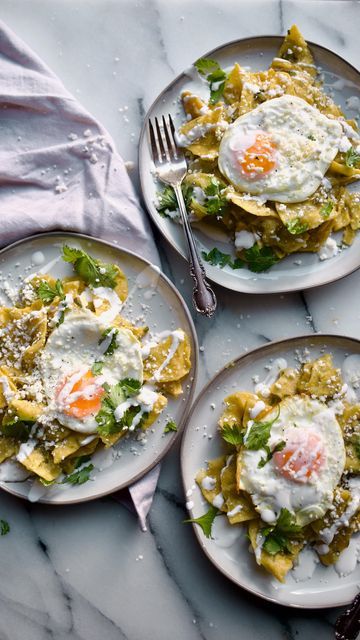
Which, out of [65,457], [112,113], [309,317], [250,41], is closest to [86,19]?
[112,113]

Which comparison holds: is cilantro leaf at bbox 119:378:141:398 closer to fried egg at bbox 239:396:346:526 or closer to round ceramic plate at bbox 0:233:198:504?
round ceramic plate at bbox 0:233:198:504

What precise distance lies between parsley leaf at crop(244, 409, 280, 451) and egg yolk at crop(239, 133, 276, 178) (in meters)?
1.14

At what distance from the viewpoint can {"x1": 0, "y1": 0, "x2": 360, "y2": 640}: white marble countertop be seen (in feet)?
12.2

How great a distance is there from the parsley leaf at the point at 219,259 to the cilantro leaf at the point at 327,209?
44 cm

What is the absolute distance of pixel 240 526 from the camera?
3633 millimetres

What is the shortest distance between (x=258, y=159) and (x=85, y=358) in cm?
122

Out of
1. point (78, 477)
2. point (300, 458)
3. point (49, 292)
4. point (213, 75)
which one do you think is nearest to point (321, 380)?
point (300, 458)

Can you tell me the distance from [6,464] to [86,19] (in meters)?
2.25

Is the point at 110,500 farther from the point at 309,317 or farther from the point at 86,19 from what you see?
the point at 86,19

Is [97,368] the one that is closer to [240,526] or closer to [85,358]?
[85,358]

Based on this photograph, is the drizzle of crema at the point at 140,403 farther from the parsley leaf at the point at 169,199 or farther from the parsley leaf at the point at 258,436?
the parsley leaf at the point at 169,199

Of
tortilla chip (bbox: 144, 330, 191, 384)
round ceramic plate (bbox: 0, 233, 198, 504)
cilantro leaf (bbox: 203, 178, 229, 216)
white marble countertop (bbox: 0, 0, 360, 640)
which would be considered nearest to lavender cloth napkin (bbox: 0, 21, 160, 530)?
round ceramic plate (bbox: 0, 233, 198, 504)

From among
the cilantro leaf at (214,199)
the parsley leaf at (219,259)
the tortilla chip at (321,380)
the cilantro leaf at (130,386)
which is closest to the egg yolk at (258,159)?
the cilantro leaf at (214,199)

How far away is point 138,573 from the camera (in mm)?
3748
